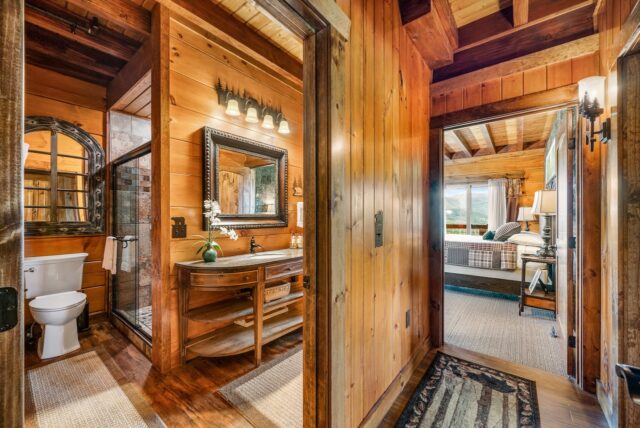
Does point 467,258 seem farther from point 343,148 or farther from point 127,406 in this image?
point 127,406

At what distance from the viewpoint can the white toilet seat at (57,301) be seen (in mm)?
2182

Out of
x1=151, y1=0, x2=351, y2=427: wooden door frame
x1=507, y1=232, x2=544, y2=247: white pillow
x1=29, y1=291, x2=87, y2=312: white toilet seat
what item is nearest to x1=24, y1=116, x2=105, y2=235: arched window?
x1=29, y1=291, x2=87, y2=312: white toilet seat

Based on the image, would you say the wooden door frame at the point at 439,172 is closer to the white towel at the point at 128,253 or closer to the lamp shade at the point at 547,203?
the lamp shade at the point at 547,203

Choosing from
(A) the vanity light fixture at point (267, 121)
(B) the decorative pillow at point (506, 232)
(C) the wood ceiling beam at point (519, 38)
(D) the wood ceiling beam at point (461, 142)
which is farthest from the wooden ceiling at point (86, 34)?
(B) the decorative pillow at point (506, 232)

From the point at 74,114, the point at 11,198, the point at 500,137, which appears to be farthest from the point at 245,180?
the point at 500,137

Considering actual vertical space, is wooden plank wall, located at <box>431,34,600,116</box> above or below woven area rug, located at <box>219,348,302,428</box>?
above

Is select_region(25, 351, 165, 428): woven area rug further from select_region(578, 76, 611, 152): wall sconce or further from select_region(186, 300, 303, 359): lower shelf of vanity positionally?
select_region(578, 76, 611, 152): wall sconce

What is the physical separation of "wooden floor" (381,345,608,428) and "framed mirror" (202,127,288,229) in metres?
1.92

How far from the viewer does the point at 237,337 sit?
231cm

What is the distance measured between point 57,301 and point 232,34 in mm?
2784

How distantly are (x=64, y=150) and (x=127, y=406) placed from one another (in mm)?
2709

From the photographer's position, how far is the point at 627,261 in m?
1.34

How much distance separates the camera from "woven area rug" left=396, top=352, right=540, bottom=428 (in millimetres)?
1592

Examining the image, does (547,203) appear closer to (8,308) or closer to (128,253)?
(8,308)
